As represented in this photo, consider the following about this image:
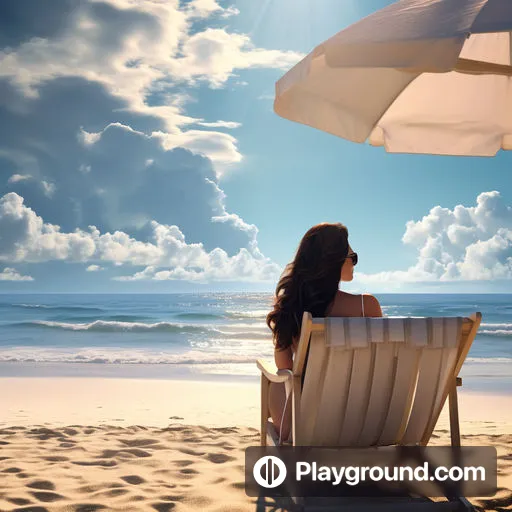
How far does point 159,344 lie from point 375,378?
15552 mm

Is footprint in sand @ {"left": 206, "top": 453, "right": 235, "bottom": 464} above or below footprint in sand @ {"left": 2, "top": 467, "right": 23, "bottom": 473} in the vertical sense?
below

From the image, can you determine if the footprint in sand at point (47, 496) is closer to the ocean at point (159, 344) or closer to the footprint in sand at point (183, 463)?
the footprint in sand at point (183, 463)

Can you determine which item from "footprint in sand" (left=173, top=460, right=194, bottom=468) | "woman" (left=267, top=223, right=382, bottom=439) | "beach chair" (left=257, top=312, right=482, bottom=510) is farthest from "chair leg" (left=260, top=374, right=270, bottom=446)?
"footprint in sand" (left=173, top=460, right=194, bottom=468)

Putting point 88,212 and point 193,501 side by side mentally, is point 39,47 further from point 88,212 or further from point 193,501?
point 193,501

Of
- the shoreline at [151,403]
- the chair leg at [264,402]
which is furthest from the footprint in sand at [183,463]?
the shoreline at [151,403]

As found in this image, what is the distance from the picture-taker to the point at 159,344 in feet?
58.4

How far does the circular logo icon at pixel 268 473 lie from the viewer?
3.18 metres

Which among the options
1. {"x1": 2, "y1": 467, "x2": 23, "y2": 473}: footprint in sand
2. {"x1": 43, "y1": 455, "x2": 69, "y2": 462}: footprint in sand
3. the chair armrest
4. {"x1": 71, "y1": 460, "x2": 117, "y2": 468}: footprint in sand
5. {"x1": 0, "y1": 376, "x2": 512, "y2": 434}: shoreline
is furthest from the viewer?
{"x1": 0, "y1": 376, "x2": 512, "y2": 434}: shoreline

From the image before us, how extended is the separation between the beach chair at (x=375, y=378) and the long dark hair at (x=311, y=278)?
0.26 metres

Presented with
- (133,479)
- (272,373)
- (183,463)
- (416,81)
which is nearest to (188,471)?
(183,463)

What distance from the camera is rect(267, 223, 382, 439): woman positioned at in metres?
2.95

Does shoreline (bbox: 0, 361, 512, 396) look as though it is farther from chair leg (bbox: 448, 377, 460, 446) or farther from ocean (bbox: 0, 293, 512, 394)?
chair leg (bbox: 448, 377, 460, 446)

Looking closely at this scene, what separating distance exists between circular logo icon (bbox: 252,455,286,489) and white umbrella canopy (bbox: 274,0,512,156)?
181 cm

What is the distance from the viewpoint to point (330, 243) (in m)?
2.94
